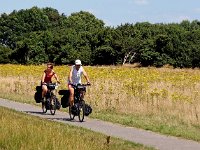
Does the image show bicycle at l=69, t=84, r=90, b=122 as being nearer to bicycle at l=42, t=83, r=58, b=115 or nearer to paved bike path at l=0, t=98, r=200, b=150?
paved bike path at l=0, t=98, r=200, b=150

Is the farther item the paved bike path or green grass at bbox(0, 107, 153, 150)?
the paved bike path

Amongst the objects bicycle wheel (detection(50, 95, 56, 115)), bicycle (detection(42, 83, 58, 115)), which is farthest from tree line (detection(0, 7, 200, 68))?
bicycle wheel (detection(50, 95, 56, 115))

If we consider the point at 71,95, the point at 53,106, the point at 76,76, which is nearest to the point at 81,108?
the point at 71,95

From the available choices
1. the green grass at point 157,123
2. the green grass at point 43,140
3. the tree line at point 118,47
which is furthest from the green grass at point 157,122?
the tree line at point 118,47

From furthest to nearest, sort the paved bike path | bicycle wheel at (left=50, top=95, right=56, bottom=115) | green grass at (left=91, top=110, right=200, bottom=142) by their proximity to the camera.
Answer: bicycle wheel at (left=50, top=95, right=56, bottom=115) < green grass at (left=91, top=110, right=200, bottom=142) < the paved bike path

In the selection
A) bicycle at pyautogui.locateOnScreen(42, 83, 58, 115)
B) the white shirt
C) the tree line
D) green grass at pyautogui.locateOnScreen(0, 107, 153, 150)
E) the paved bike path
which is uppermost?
the tree line

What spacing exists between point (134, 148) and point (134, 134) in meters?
2.65

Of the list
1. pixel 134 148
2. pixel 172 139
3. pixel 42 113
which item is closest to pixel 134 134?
pixel 172 139

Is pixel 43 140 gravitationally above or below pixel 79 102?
below

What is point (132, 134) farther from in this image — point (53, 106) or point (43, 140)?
point (53, 106)

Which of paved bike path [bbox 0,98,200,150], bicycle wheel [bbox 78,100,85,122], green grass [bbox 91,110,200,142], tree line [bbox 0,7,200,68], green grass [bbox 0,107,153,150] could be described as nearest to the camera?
green grass [bbox 0,107,153,150]

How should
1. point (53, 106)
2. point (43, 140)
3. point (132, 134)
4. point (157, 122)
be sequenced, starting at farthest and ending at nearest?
point (53, 106) → point (157, 122) → point (132, 134) → point (43, 140)

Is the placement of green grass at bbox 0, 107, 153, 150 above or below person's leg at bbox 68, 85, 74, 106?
below

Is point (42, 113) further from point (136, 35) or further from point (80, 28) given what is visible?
point (80, 28)
